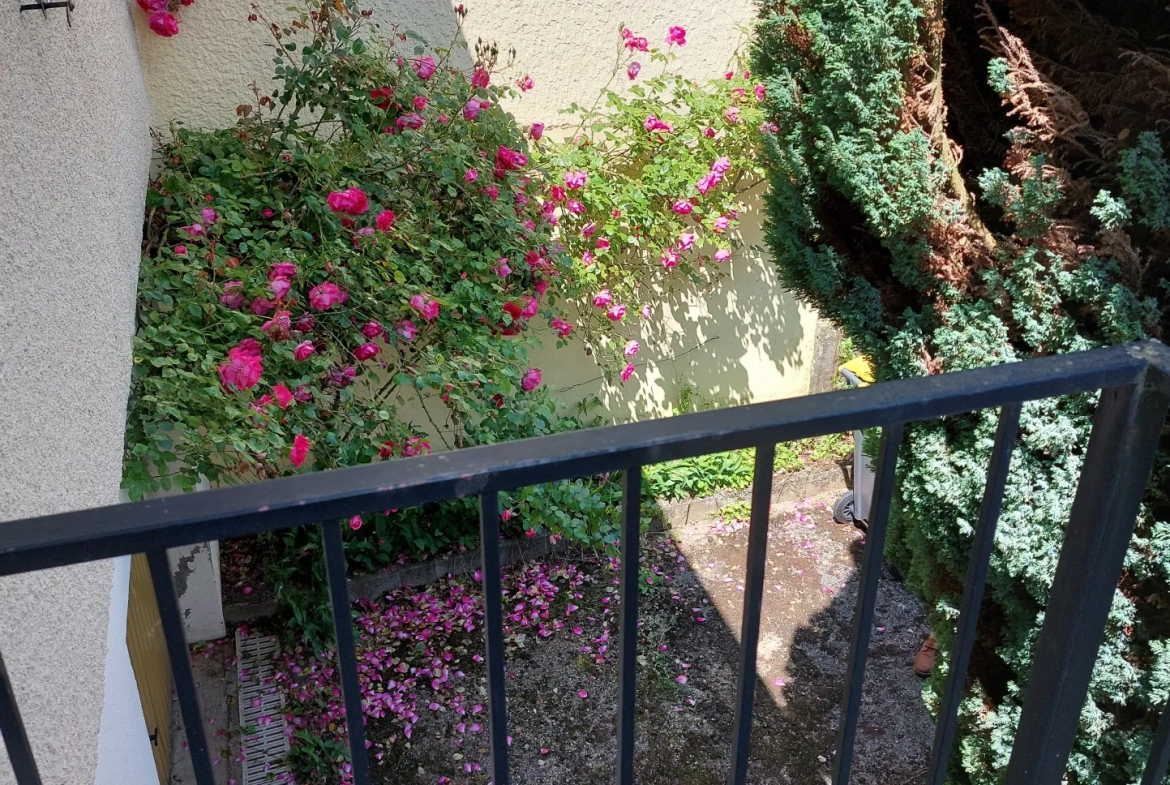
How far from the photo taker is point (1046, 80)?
203cm

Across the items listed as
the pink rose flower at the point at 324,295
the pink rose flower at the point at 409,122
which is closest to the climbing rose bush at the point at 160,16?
the pink rose flower at the point at 409,122

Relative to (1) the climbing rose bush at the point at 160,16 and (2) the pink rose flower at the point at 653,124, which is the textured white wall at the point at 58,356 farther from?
(2) the pink rose flower at the point at 653,124

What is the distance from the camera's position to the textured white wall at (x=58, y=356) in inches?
54.2

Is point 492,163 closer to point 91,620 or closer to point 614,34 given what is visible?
point 614,34

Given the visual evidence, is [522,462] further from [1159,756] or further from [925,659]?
[925,659]

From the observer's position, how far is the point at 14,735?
2.37 feet

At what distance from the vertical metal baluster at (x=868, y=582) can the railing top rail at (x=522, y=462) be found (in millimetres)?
65

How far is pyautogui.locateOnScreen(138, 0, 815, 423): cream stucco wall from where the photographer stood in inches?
150

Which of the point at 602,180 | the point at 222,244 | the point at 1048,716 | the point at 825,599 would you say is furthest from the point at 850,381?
the point at 1048,716

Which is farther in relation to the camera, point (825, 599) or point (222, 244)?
point (825, 599)

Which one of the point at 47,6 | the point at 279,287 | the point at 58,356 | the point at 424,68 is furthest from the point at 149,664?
the point at 424,68

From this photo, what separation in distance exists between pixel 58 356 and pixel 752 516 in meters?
1.42

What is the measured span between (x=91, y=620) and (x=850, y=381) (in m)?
3.66

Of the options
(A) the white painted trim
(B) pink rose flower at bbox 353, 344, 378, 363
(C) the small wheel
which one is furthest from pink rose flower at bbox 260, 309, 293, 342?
(C) the small wheel
